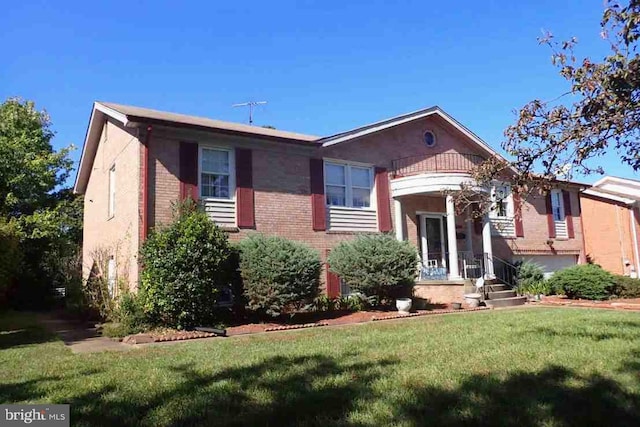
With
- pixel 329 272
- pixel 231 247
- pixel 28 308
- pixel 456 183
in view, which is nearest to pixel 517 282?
pixel 456 183

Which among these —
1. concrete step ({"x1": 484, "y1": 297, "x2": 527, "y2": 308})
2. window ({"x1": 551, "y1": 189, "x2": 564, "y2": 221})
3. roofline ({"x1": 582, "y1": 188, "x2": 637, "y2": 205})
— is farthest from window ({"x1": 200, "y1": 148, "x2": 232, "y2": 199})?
roofline ({"x1": 582, "y1": 188, "x2": 637, "y2": 205})

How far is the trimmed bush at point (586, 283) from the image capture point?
52.0 feet

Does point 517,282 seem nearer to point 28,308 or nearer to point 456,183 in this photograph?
point 456,183

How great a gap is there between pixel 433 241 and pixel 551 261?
744 cm

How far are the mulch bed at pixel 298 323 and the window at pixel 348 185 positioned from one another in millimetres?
3979

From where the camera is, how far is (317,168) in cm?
1514

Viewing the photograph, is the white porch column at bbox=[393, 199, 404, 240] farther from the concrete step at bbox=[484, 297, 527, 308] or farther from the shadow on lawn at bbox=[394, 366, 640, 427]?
the shadow on lawn at bbox=[394, 366, 640, 427]

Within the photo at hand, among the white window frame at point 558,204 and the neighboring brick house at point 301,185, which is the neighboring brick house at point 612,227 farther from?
the neighboring brick house at point 301,185

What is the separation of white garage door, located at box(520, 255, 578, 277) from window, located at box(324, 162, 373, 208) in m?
8.27

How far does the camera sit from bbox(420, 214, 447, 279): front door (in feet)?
56.7

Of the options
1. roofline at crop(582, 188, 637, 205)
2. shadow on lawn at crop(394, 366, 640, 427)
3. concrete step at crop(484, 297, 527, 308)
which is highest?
roofline at crop(582, 188, 637, 205)

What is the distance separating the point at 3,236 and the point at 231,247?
466cm

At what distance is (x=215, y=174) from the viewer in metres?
13.5

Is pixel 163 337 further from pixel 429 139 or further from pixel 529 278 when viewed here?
pixel 529 278
